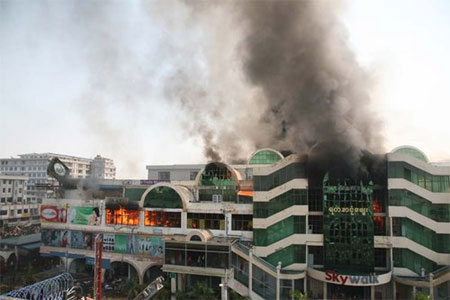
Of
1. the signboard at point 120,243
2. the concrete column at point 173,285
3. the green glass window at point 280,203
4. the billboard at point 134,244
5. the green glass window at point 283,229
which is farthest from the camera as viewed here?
the signboard at point 120,243

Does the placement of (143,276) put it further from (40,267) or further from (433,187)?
(433,187)

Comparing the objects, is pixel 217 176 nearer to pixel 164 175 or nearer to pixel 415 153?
pixel 164 175

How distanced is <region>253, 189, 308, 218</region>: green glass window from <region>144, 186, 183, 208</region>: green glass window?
7.32 m

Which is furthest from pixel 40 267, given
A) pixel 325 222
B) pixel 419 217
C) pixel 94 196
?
pixel 419 217

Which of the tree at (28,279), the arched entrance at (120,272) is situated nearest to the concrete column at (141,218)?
the arched entrance at (120,272)

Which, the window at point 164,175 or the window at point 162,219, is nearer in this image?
the window at point 162,219

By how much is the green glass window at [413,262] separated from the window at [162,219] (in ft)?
59.2

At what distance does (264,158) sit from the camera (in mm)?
39750

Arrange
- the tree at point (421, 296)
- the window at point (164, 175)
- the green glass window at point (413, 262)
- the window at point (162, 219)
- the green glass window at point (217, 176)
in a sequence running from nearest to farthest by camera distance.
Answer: the tree at point (421, 296)
the green glass window at point (413, 262)
the window at point (162, 219)
the green glass window at point (217, 176)
the window at point (164, 175)

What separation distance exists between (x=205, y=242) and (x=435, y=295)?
56.2 ft

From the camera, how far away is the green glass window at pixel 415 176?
26.5 meters

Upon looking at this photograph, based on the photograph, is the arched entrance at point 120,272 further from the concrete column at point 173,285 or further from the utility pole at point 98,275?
the utility pole at point 98,275

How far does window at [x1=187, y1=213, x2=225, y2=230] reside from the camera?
101ft

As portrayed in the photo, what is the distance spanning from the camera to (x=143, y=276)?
3072cm
